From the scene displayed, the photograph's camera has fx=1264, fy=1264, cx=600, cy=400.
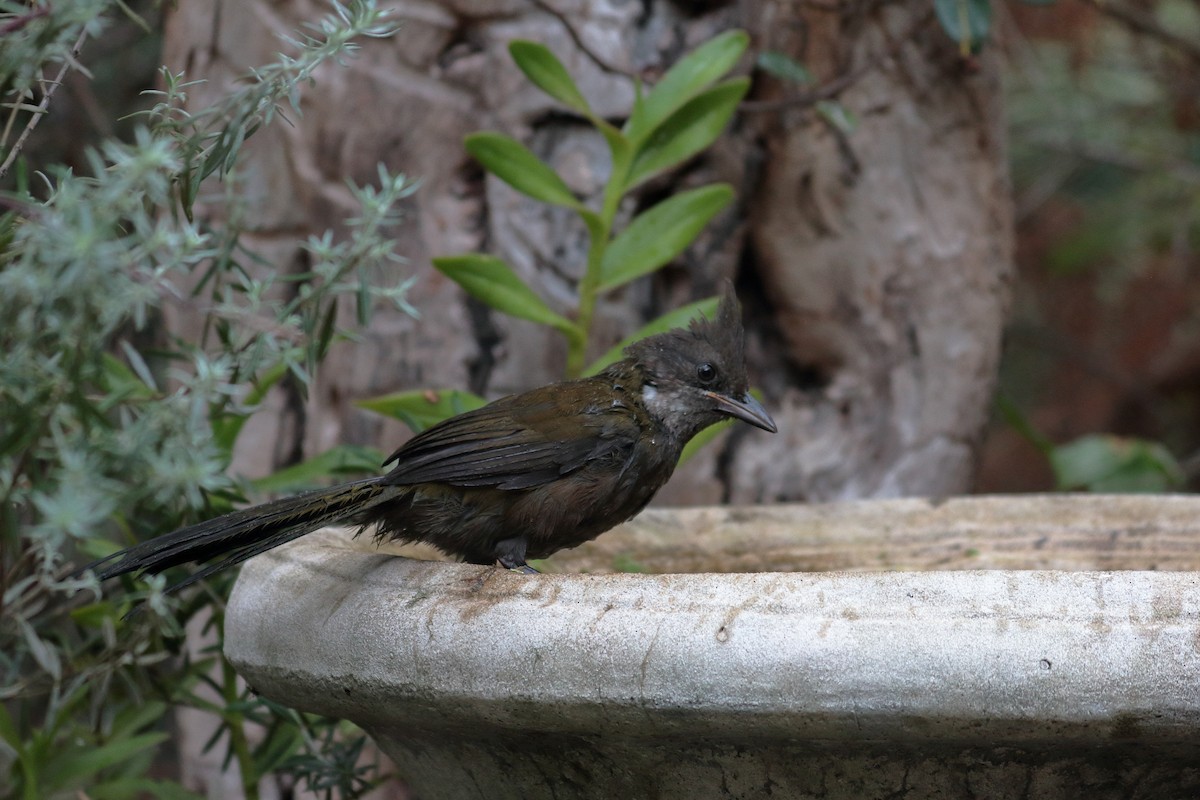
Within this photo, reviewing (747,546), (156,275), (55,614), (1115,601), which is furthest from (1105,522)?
(55,614)

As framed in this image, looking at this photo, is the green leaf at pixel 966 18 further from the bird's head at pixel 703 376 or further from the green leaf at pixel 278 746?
the green leaf at pixel 278 746

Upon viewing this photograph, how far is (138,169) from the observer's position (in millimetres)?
1345

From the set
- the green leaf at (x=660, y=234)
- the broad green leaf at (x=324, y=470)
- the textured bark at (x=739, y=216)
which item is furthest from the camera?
the textured bark at (x=739, y=216)

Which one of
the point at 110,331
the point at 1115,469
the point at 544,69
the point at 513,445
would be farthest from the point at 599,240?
the point at 1115,469

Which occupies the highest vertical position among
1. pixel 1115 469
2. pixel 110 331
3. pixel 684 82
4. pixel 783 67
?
pixel 110 331

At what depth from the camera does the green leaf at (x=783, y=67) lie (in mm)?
3441

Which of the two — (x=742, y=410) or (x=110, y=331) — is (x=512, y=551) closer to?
(x=742, y=410)

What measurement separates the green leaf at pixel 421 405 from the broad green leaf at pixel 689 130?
0.68m

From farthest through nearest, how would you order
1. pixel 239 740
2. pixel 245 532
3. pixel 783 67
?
pixel 783 67, pixel 239 740, pixel 245 532

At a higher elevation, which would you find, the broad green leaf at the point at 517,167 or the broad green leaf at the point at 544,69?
the broad green leaf at the point at 544,69

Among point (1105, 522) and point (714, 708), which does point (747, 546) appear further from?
point (714, 708)

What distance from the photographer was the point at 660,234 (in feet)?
9.78

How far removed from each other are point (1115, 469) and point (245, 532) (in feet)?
10.8

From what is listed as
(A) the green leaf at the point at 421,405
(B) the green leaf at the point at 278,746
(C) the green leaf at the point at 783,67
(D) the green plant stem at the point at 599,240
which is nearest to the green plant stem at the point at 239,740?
(B) the green leaf at the point at 278,746
